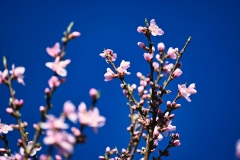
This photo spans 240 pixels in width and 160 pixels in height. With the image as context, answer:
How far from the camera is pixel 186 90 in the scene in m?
3.63

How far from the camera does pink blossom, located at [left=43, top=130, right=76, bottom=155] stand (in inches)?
63.4

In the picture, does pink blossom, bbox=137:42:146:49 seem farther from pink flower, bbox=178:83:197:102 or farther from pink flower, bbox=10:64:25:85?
pink flower, bbox=10:64:25:85

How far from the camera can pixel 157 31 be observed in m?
3.79

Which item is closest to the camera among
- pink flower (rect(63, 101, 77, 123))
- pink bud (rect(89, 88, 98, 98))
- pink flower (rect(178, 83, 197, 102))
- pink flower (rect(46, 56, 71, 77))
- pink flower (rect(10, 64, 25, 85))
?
pink flower (rect(63, 101, 77, 123))

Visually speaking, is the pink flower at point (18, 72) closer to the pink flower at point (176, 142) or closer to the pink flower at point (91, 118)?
the pink flower at point (91, 118)

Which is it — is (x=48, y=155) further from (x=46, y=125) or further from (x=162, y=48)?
(x=162, y=48)

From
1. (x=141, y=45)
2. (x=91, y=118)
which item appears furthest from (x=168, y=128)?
(x=91, y=118)

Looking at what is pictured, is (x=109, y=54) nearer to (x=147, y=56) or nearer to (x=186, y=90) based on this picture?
(x=147, y=56)

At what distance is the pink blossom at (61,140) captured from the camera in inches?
63.4

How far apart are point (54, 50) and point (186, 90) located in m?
2.34

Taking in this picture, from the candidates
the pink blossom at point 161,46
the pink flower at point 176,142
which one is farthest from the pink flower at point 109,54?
the pink flower at point 176,142

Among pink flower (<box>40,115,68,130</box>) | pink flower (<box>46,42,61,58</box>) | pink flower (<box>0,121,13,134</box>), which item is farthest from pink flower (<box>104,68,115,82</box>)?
pink flower (<box>40,115,68,130</box>)

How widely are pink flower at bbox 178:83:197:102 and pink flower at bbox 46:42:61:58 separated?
7.03ft

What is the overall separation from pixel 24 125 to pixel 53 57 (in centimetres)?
118
